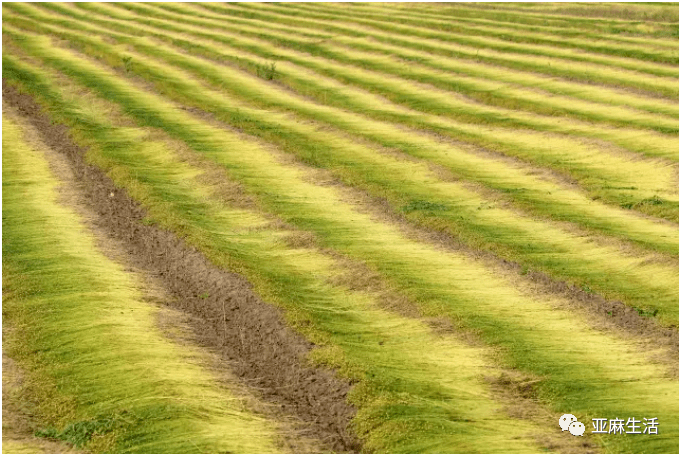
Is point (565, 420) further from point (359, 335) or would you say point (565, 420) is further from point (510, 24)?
point (510, 24)

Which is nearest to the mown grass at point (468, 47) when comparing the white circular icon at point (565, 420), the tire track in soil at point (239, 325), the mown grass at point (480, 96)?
the mown grass at point (480, 96)

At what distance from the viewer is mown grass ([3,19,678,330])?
15.8 metres

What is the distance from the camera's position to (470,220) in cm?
1970

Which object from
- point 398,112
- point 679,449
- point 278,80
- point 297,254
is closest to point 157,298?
point 297,254

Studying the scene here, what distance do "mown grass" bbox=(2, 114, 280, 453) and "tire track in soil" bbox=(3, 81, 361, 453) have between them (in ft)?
1.81

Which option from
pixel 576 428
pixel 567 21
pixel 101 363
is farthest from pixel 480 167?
pixel 567 21

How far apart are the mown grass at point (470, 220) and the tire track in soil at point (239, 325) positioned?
479cm

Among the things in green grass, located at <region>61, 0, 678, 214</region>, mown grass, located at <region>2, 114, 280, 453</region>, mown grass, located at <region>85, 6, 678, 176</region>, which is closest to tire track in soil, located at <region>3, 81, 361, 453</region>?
mown grass, located at <region>2, 114, 280, 453</region>

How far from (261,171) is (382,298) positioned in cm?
920

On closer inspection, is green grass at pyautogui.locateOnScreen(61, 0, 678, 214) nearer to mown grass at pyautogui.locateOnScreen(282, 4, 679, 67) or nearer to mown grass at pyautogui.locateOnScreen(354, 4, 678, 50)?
mown grass at pyautogui.locateOnScreen(282, 4, 679, 67)

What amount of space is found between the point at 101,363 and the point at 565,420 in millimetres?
5418

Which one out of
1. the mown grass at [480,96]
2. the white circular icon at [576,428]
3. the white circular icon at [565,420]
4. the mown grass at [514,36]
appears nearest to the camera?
the white circular icon at [576,428]

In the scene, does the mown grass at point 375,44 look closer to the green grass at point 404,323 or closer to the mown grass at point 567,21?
the mown grass at point 567,21

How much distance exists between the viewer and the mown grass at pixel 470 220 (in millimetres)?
15805
